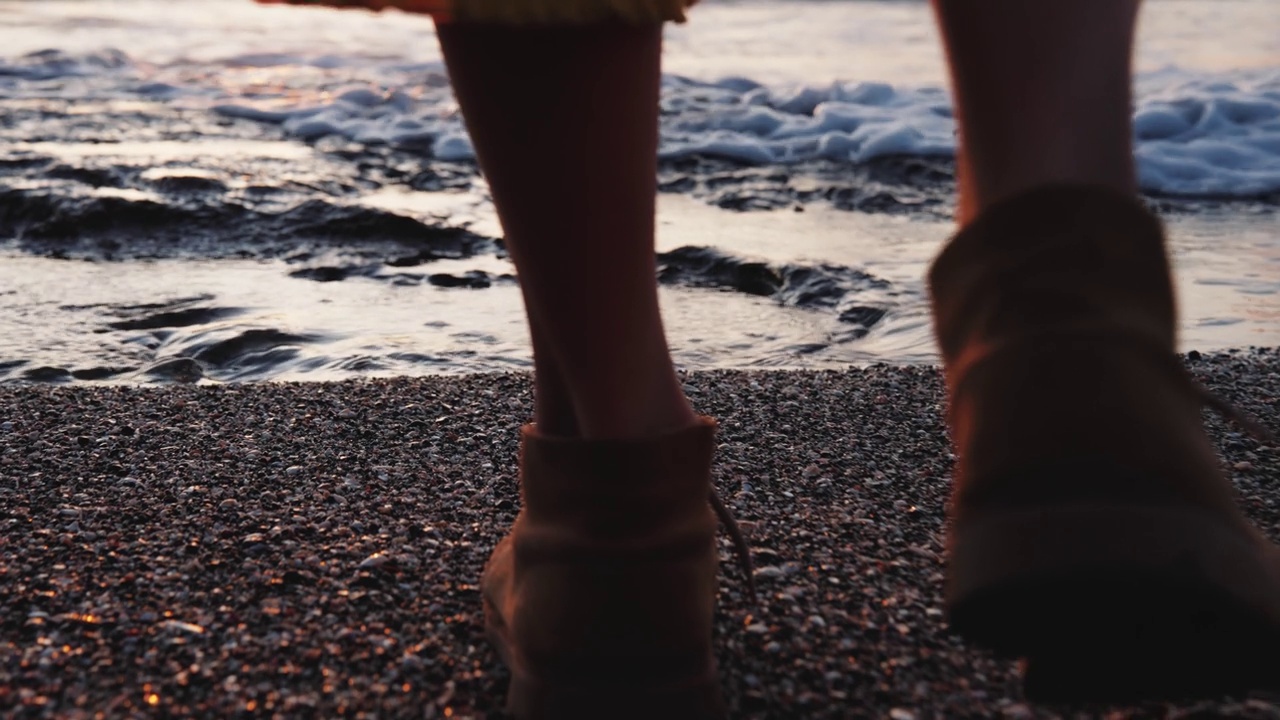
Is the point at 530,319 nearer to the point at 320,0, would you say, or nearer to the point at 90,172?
the point at 320,0

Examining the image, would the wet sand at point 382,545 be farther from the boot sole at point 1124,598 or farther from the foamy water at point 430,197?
the foamy water at point 430,197

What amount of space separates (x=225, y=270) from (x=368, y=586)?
289cm

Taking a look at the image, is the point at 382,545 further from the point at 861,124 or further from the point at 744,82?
the point at 744,82

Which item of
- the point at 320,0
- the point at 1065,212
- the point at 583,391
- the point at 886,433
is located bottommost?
the point at 886,433

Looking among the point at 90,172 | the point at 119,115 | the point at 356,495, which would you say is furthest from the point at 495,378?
the point at 119,115

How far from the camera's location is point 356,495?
1.89 meters

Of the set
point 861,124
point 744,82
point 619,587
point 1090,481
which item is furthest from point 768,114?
point 1090,481

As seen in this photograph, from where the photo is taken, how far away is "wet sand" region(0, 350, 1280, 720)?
1276mm

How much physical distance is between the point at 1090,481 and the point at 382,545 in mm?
1018

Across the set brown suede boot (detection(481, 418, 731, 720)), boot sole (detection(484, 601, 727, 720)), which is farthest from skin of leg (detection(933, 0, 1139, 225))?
boot sole (detection(484, 601, 727, 720))

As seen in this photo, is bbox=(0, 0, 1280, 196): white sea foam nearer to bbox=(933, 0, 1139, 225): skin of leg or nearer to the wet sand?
the wet sand

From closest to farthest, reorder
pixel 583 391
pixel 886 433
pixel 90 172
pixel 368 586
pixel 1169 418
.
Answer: pixel 1169 418
pixel 583 391
pixel 368 586
pixel 886 433
pixel 90 172

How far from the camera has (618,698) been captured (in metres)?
1.15

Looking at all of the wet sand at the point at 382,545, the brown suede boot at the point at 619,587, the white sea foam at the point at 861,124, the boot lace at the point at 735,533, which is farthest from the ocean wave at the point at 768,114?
the brown suede boot at the point at 619,587
